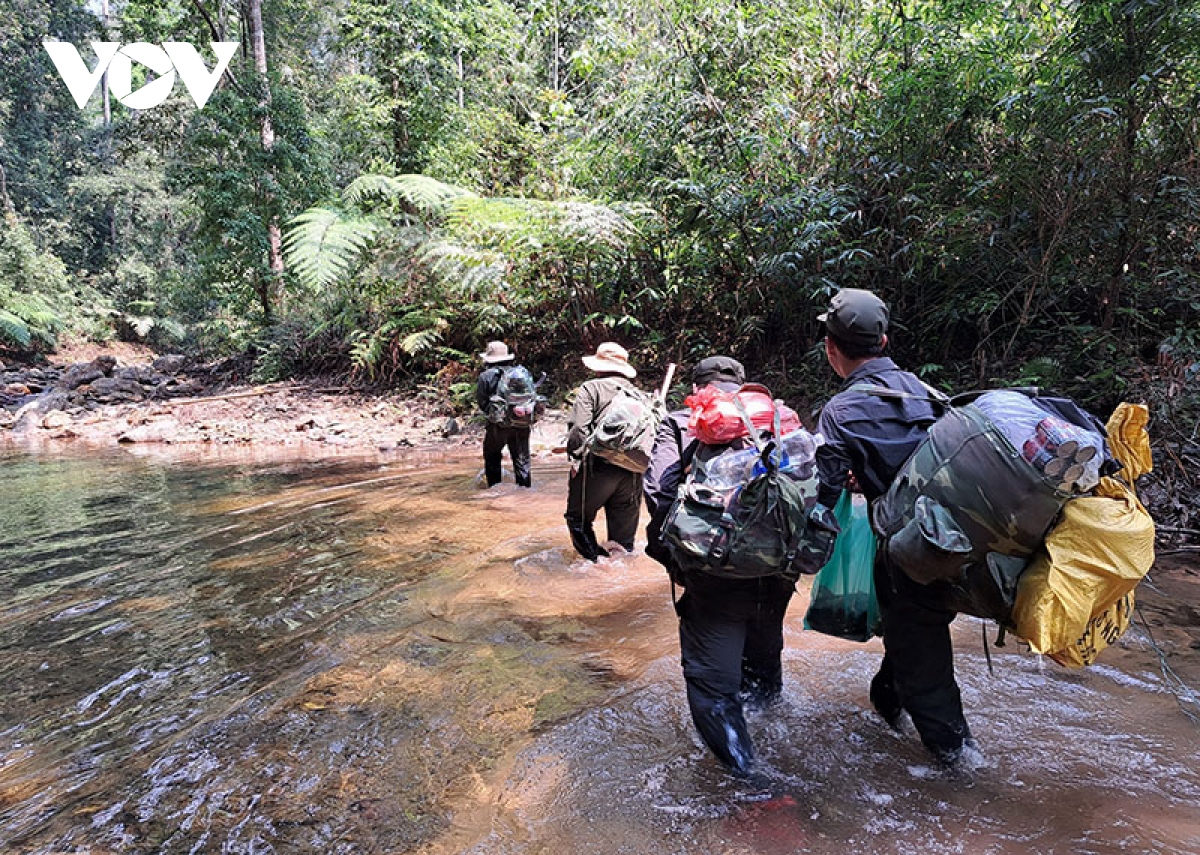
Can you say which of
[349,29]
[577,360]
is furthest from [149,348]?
[577,360]

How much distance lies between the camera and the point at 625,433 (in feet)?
15.3

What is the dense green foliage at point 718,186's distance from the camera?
675 cm

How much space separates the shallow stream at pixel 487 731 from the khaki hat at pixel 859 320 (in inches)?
65.1

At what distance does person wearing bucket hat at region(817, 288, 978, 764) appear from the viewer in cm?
249

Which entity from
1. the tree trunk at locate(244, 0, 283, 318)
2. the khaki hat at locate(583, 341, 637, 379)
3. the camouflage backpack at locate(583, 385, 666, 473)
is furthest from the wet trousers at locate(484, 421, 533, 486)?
the tree trunk at locate(244, 0, 283, 318)

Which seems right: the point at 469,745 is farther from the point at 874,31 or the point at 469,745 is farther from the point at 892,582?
the point at 874,31

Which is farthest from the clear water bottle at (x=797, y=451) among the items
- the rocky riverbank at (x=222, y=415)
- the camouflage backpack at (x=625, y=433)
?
the rocky riverbank at (x=222, y=415)

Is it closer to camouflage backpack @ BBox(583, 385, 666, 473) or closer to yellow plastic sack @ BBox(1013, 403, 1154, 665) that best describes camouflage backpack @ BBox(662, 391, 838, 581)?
yellow plastic sack @ BBox(1013, 403, 1154, 665)

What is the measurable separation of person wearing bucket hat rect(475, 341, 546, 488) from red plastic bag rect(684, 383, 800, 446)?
460 cm

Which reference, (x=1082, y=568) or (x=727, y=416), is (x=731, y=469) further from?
(x=1082, y=568)

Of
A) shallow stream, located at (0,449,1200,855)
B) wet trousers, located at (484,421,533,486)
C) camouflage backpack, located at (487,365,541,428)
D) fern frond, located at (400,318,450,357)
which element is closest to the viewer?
shallow stream, located at (0,449,1200,855)

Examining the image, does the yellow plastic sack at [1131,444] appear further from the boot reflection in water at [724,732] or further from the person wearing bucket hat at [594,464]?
the person wearing bucket hat at [594,464]

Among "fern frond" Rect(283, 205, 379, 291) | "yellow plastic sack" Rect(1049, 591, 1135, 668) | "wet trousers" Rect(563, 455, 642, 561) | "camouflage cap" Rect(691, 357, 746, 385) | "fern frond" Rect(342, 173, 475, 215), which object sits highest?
"fern frond" Rect(342, 173, 475, 215)

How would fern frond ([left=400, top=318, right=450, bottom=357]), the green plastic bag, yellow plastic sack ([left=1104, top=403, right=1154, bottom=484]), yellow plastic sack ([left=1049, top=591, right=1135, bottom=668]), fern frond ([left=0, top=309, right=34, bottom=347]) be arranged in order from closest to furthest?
yellow plastic sack ([left=1049, top=591, right=1135, bottom=668]), yellow plastic sack ([left=1104, top=403, right=1154, bottom=484]), the green plastic bag, fern frond ([left=400, top=318, right=450, bottom=357]), fern frond ([left=0, top=309, right=34, bottom=347])
